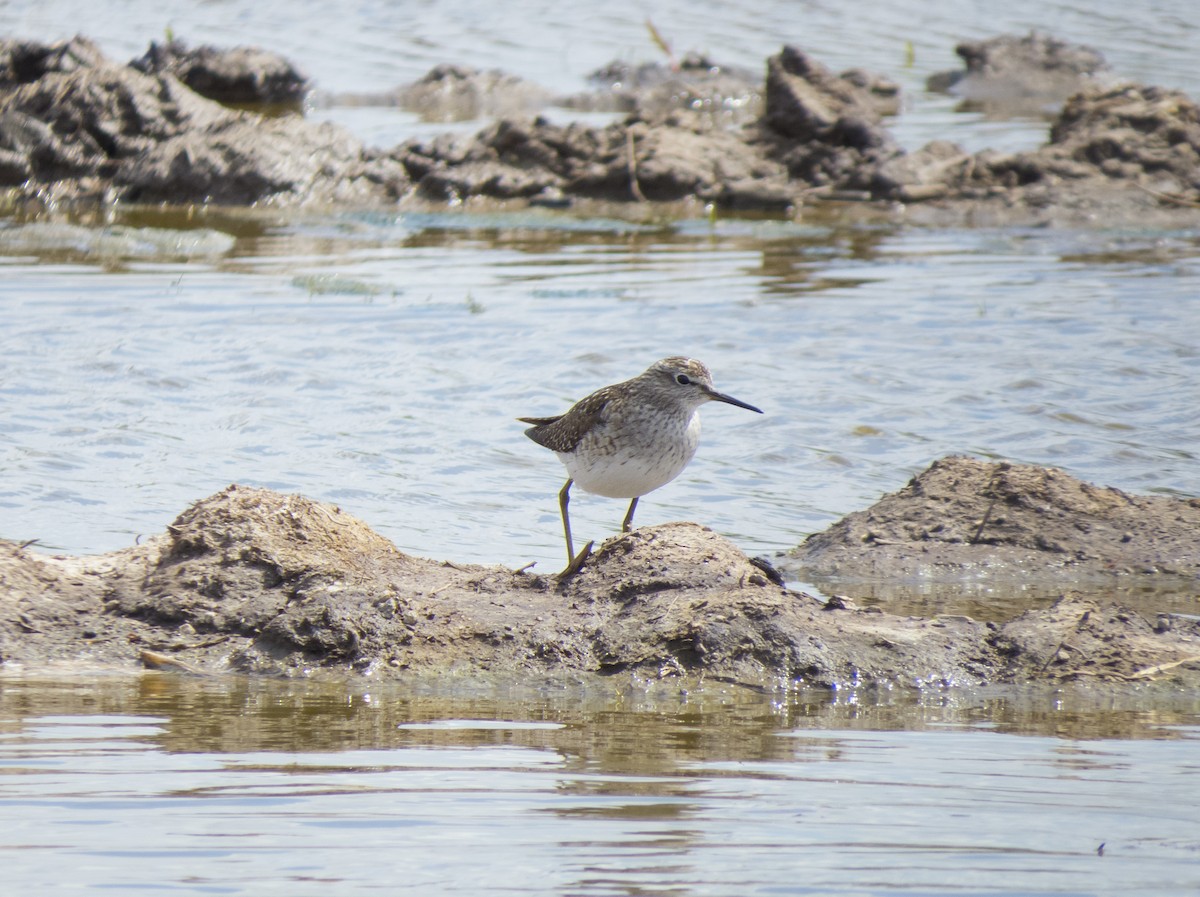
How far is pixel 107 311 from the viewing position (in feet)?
41.2

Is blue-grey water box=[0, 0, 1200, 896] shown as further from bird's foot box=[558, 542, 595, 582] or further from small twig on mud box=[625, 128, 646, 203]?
bird's foot box=[558, 542, 595, 582]

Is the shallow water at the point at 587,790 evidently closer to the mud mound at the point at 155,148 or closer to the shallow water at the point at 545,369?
the shallow water at the point at 545,369

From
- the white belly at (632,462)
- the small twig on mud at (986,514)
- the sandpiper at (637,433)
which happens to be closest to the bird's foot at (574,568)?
the sandpiper at (637,433)

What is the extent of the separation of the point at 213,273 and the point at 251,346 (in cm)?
293

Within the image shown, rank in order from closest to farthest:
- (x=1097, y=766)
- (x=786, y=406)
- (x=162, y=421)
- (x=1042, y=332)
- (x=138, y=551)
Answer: (x=1097, y=766)
(x=138, y=551)
(x=162, y=421)
(x=786, y=406)
(x=1042, y=332)

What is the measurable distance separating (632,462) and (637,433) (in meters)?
0.13

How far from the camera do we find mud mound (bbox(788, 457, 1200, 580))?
296 inches

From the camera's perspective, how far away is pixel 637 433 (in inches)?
271

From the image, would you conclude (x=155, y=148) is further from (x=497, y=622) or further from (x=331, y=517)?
(x=497, y=622)

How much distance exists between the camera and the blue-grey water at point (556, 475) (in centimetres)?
382

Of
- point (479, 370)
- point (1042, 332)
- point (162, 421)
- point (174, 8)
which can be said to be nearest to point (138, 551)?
point (162, 421)

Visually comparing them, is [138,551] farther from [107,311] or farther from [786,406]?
[107,311]

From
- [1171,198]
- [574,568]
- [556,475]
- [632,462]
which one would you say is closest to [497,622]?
[574,568]

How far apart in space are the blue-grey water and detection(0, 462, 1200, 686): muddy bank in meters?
0.17
